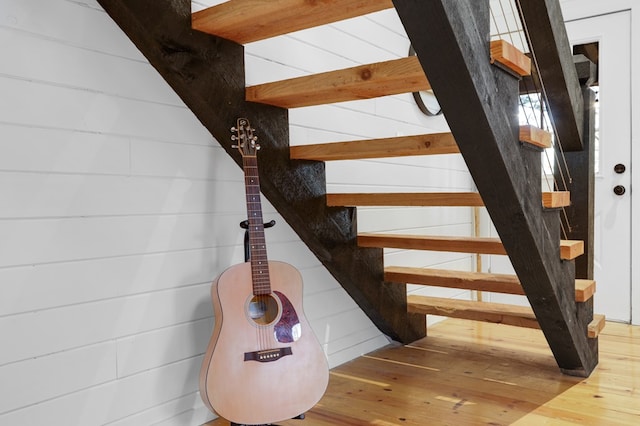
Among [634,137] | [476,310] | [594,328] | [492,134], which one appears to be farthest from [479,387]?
[634,137]

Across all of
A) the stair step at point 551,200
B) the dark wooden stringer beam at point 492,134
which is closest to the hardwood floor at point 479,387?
the dark wooden stringer beam at point 492,134

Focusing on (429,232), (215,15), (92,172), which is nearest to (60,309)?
(92,172)

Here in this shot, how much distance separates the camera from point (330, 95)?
174 centimetres

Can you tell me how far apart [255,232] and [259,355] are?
1.30 ft

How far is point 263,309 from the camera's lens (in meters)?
1.86

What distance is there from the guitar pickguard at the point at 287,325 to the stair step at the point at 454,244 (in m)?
0.63

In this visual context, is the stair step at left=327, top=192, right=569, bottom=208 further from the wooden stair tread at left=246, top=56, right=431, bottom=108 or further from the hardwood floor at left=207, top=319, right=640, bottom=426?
the hardwood floor at left=207, top=319, right=640, bottom=426

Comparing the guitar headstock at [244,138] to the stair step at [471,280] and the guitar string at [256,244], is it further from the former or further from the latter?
the stair step at [471,280]

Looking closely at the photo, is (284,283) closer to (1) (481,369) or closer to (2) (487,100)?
(2) (487,100)

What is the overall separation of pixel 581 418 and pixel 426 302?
96cm

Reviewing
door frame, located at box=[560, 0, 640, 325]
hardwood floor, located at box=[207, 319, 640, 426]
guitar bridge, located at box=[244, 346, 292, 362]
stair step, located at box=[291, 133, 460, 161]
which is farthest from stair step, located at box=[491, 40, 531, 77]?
door frame, located at box=[560, 0, 640, 325]

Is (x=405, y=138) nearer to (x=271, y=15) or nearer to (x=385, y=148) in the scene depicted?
(x=385, y=148)

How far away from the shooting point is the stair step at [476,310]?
7.93ft

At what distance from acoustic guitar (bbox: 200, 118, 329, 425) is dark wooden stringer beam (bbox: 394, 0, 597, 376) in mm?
719
